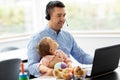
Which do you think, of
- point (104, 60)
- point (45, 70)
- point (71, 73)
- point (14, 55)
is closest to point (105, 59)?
point (104, 60)

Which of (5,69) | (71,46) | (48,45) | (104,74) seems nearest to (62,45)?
(71,46)

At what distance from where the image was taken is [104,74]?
179cm

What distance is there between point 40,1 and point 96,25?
1076mm

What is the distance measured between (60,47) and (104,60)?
640mm

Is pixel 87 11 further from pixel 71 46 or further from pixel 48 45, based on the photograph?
pixel 48 45

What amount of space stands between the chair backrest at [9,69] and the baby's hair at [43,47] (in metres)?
0.27

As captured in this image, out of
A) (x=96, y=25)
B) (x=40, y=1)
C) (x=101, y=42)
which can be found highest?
(x=40, y=1)

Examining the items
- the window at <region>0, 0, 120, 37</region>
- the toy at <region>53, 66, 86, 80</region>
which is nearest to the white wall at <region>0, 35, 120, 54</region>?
the window at <region>0, 0, 120, 37</region>

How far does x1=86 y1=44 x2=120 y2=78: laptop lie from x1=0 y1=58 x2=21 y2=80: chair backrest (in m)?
0.50

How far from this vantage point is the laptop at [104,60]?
5.24 feet

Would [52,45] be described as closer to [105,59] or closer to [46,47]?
[46,47]

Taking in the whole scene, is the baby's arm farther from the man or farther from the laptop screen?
the laptop screen

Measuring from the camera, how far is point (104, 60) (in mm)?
1651

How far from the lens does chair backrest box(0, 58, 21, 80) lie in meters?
1.60
